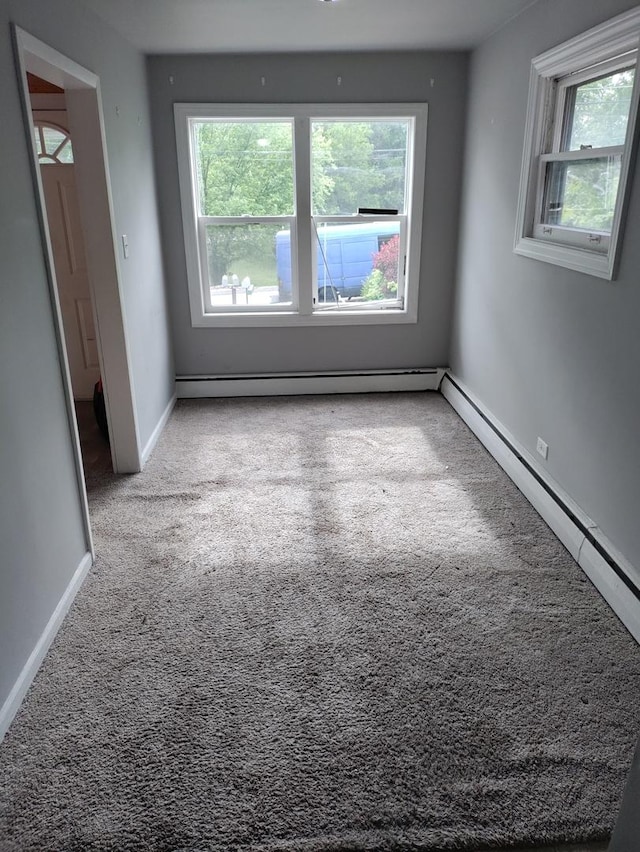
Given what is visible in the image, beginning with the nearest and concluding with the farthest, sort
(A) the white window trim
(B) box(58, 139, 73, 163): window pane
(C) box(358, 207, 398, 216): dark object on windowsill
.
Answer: (A) the white window trim < (B) box(58, 139, 73, 163): window pane < (C) box(358, 207, 398, 216): dark object on windowsill

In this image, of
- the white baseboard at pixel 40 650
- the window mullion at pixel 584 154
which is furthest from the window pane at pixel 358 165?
the white baseboard at pixel 40 650

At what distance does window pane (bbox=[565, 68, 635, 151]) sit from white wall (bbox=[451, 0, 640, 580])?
242 mm

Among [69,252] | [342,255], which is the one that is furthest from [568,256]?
[69,252]

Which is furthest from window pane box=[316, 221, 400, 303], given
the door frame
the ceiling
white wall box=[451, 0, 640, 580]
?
the door frame

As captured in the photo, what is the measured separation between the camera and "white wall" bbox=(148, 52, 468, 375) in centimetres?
424

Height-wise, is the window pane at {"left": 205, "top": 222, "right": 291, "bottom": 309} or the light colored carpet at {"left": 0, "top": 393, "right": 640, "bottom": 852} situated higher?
the window pane at {"left": 205, "top": 222, "right": 291, "bottom": 309}

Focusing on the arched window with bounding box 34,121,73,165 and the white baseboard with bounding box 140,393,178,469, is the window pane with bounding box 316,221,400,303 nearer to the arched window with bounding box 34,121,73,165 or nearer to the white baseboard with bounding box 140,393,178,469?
the white baseboard with bounding box 140,393,178,469

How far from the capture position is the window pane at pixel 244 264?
4.66 metres

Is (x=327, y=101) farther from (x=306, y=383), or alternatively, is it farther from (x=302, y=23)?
(x=306, y=383)

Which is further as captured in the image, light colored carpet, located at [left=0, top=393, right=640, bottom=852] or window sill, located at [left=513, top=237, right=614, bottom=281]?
window sill, located at [left=513, top=237, right=614, bottom=281]

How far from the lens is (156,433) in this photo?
162 inches

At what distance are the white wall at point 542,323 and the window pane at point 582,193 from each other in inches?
9.5

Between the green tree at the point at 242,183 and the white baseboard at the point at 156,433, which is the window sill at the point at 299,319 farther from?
the white baseboard at the point at 156,433

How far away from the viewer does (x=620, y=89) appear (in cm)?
256
